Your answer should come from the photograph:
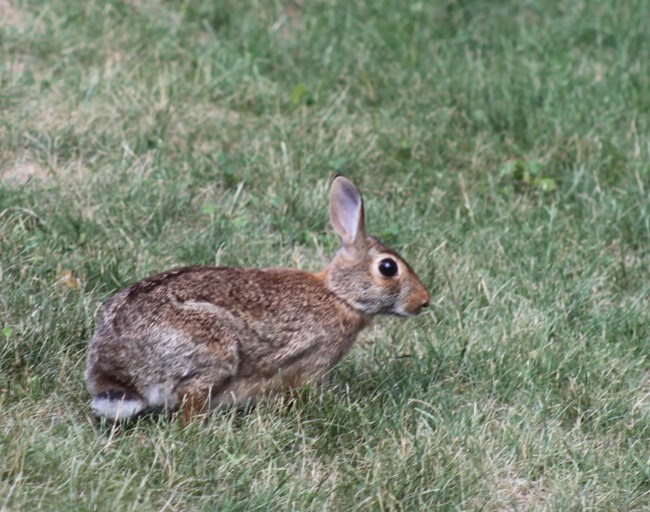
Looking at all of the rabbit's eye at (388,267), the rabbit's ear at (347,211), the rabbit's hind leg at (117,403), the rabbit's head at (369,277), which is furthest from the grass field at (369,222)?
the rabbit's ear at (347,211)

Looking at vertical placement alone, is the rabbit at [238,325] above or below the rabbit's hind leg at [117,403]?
above

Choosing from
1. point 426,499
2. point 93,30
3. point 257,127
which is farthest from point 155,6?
point 426,499

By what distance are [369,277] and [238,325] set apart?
0.77m

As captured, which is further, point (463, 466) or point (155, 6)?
point (155, 6)

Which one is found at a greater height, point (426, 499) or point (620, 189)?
point (620, 189)

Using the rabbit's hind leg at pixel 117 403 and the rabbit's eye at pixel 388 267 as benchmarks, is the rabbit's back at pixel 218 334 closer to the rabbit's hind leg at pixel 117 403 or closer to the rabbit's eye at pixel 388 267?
the rabbit's hind leg at pixel 117 403

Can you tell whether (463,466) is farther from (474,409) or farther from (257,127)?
(257,127)

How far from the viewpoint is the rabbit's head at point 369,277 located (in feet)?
19.4

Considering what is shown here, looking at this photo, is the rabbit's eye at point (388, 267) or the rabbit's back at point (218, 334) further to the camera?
the rabbit's eye at point (388, 267)

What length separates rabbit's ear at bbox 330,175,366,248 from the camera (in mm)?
5984

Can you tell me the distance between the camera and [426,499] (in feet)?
16.3

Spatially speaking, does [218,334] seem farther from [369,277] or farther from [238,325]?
[369,277]

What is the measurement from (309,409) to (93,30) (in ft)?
13.8

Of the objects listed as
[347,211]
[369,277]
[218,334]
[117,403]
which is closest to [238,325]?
[218,334]
